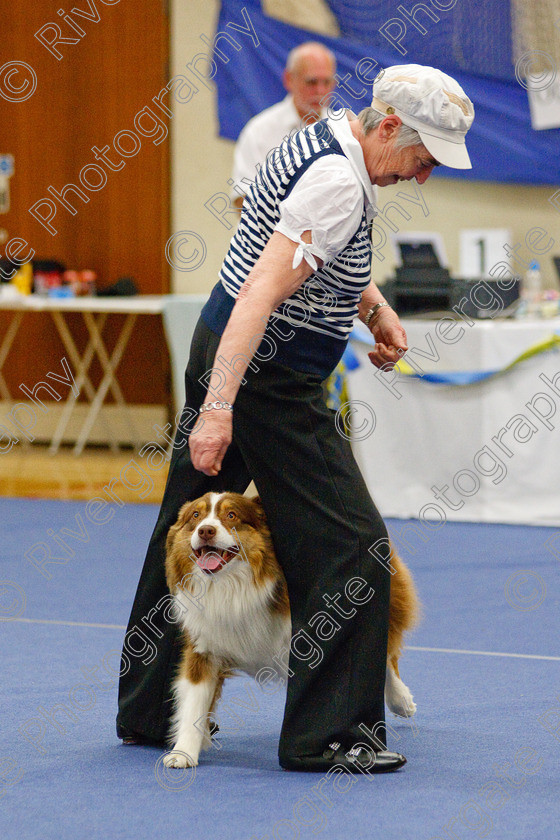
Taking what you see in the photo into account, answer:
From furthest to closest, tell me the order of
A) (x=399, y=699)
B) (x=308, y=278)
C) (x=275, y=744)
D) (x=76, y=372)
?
(x=76, y=372), (x=399, y=699), (x=275, y=744), (x=308, y=278)

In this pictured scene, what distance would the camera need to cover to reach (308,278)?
2170mm

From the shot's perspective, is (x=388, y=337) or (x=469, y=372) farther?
(x=469, y=372)

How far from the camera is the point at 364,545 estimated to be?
2256 millimetres

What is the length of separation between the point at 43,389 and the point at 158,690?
18.4 ft

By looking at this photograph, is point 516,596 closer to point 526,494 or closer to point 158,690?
point 526,494

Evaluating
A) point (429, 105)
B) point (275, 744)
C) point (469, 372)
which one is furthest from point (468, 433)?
point (429, 105)

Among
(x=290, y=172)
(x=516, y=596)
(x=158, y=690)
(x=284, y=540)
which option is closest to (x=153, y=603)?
(x=158, y=690)

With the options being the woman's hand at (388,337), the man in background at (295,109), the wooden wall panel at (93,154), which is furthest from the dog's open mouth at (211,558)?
the wooden wall panel at (93,154)

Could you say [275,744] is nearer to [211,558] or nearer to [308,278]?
[211,558]

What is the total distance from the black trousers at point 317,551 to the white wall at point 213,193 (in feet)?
14.7

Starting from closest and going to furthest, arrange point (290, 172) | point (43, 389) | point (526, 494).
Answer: point (290, 172), point (526, 494), point (43, 389)

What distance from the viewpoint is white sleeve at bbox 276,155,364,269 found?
2.02 m

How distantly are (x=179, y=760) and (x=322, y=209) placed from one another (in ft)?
3.84

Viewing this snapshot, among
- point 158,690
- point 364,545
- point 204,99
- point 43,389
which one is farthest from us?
point 43,389
